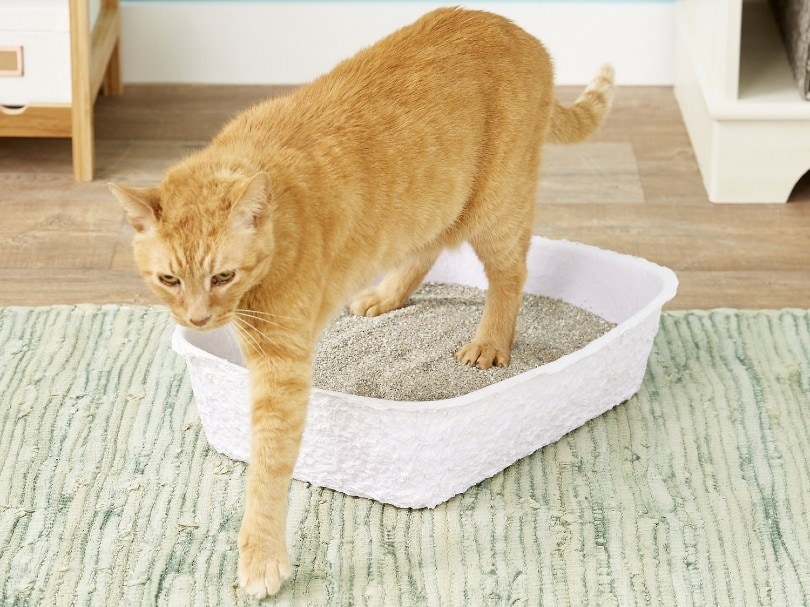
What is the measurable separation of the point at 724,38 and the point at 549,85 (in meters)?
0.77

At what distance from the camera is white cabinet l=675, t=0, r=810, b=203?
99.3 inches

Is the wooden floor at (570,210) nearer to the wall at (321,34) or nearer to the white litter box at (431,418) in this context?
the wall at (321,34)

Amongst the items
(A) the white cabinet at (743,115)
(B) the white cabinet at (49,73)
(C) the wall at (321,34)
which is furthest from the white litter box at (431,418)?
(C) the wall at (321,34)

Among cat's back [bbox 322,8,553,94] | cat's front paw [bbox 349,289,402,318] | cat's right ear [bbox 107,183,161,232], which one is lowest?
cat's front paw [bbox 349,289,402,318]

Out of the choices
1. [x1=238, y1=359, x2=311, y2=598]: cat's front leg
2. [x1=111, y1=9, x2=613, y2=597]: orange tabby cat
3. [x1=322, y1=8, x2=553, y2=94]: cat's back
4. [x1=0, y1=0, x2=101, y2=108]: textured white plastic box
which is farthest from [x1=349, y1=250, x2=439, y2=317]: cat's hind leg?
[x1=0, y1=0, x2=101, y2=108]: textured white plastic box

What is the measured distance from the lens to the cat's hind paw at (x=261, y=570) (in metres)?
1.49

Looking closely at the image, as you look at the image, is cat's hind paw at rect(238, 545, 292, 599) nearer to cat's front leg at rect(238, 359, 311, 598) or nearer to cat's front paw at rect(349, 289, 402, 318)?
cat's front leg at rect(238, 359, 311, 598)

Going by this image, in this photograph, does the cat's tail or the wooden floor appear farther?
the wooden floor

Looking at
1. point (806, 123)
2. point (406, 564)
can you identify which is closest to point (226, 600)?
point (406, 564)

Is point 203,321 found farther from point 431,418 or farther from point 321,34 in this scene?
point 321,34

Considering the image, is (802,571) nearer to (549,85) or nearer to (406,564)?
(406,564)

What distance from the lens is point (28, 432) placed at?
6.10ft

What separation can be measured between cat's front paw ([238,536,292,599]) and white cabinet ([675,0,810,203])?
58.1 inches

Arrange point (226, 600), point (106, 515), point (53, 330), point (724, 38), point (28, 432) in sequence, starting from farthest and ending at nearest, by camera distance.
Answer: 1. point (724, 38)
2. point (53, 330)
3. point (28, 432)
4. point (106, 515)
5. point (226, 600)
